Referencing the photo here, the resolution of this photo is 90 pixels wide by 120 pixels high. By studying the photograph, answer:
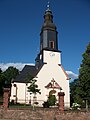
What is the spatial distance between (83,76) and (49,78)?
14657 millimetres

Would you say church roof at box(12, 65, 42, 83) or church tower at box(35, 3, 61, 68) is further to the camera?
church tower at box(35, 3, 61, 68)

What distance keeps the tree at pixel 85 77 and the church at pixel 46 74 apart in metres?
12.7

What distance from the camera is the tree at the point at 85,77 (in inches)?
984

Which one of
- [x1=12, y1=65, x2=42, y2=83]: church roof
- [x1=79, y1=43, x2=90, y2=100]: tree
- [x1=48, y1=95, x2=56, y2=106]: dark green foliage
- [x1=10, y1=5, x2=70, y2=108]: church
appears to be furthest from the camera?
[x1=12, y1=65, x2=42, y2=83]: church roof

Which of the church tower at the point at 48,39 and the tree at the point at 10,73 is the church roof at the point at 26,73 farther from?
the tree at the point at 10,73

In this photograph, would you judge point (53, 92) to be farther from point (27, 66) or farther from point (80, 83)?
point (80, 83)

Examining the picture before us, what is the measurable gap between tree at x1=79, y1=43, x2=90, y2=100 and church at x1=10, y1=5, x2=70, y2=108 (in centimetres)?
1267

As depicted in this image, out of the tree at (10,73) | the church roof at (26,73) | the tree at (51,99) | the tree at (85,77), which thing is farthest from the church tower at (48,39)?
the tree at (10,73)

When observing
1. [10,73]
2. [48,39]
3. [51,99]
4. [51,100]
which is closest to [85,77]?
[51,100]

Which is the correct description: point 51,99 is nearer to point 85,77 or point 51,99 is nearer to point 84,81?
point 84,81

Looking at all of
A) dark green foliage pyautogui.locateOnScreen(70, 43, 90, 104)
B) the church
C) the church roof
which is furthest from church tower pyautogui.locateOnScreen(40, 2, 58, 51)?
dark green foliage pyautogui.locateOnScreen(70, 43, 90, 104)

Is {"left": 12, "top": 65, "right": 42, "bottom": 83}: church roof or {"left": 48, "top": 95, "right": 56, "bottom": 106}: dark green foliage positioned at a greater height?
{"left": 12, "top": 65, "right": 42, "bottom": 83}: church roof

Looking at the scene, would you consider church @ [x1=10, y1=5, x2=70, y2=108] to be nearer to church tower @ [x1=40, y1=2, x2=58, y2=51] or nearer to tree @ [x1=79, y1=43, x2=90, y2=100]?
church tower @ [x1=40, y1=2, x2=58, y2=51]

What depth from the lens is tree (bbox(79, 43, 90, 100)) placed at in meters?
25.0
